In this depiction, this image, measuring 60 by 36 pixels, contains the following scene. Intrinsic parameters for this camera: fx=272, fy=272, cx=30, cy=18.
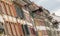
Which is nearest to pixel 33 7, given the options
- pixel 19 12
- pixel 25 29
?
pixel 19 12

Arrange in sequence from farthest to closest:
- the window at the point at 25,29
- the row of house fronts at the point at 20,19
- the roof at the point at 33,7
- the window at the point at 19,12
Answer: the roof at the point at 33,7 → the window at the point at 19,12 → the window at the point at 25,29 → the row of house fronts at the point at 20,19

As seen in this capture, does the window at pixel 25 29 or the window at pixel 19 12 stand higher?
the window at pixel 19 12

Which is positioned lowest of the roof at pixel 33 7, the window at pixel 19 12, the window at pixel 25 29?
the window at pixel 25 29

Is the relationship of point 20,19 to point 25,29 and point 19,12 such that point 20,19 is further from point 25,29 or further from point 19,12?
point 25,29

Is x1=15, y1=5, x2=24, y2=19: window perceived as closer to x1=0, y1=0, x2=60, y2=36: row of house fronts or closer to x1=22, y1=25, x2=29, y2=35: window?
x1=0, y1=0, x2=60, y2=36: row of house fronts

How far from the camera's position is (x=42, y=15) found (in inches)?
2372

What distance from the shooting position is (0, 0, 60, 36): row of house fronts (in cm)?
3355

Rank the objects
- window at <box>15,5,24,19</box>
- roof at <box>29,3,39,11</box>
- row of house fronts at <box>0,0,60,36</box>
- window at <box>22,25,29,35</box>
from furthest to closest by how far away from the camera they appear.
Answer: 1. roof at <box>29,3,39,11</box>
2. window at <box>15,5,24,19</box>
3. window at <box>22,25,29,35</box>
4. row of house fronts at <box>0,0,60,36</box>

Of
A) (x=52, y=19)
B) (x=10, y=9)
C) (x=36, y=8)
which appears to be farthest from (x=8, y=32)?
(x=52, y=19)

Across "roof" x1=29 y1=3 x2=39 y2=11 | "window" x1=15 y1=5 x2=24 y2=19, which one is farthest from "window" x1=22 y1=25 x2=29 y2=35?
"roof" x1=29 y1=3 x2=39 y2=11

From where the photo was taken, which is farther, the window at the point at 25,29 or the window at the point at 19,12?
the window at the point at 19,12

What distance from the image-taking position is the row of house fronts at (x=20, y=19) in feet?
110

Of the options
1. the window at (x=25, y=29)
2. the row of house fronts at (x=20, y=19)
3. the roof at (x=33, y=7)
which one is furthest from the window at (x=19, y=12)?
the roof at (x=33, y=7)

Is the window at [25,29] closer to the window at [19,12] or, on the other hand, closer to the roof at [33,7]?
the window at [19,12]
